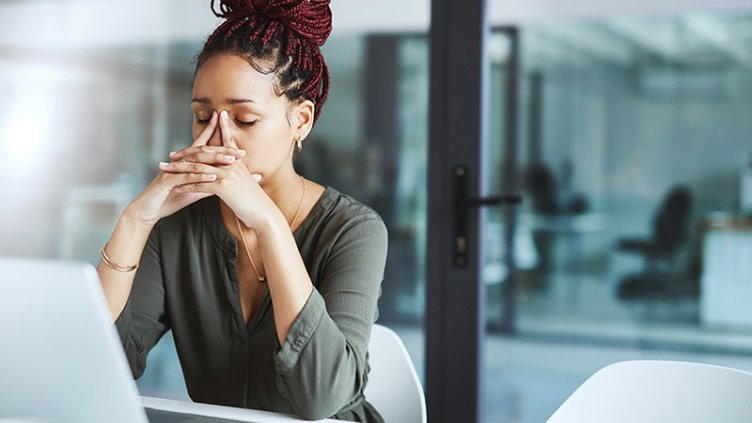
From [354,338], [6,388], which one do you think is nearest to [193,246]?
[354,338]

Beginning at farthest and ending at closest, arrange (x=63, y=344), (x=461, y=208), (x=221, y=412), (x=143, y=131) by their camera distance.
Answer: (x=143, y=131)
(x=461, y=208)
(x=221, y=412)
(x=63, y=344)

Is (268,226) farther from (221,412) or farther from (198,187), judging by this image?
(221,412)

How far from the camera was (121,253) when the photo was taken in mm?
1559

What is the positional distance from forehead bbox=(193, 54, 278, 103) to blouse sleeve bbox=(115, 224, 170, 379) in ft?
1.06

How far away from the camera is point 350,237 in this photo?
1.63 meters

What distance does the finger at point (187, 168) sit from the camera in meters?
1.50

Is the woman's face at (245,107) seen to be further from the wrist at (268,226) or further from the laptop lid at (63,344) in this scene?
the laptop lid at (63,344)

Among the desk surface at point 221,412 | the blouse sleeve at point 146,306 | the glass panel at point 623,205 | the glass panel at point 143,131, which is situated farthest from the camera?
the glass panel at point 143,131

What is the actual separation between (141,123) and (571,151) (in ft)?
5.86

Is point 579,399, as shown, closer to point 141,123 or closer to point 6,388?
point 6,388

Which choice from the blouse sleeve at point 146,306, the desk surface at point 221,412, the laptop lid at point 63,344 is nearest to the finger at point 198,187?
the blouse sleeve at point 146,306

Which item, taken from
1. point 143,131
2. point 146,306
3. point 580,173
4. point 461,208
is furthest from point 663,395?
point 143,131

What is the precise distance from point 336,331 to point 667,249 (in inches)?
62.9

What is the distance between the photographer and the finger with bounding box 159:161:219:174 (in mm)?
1496
